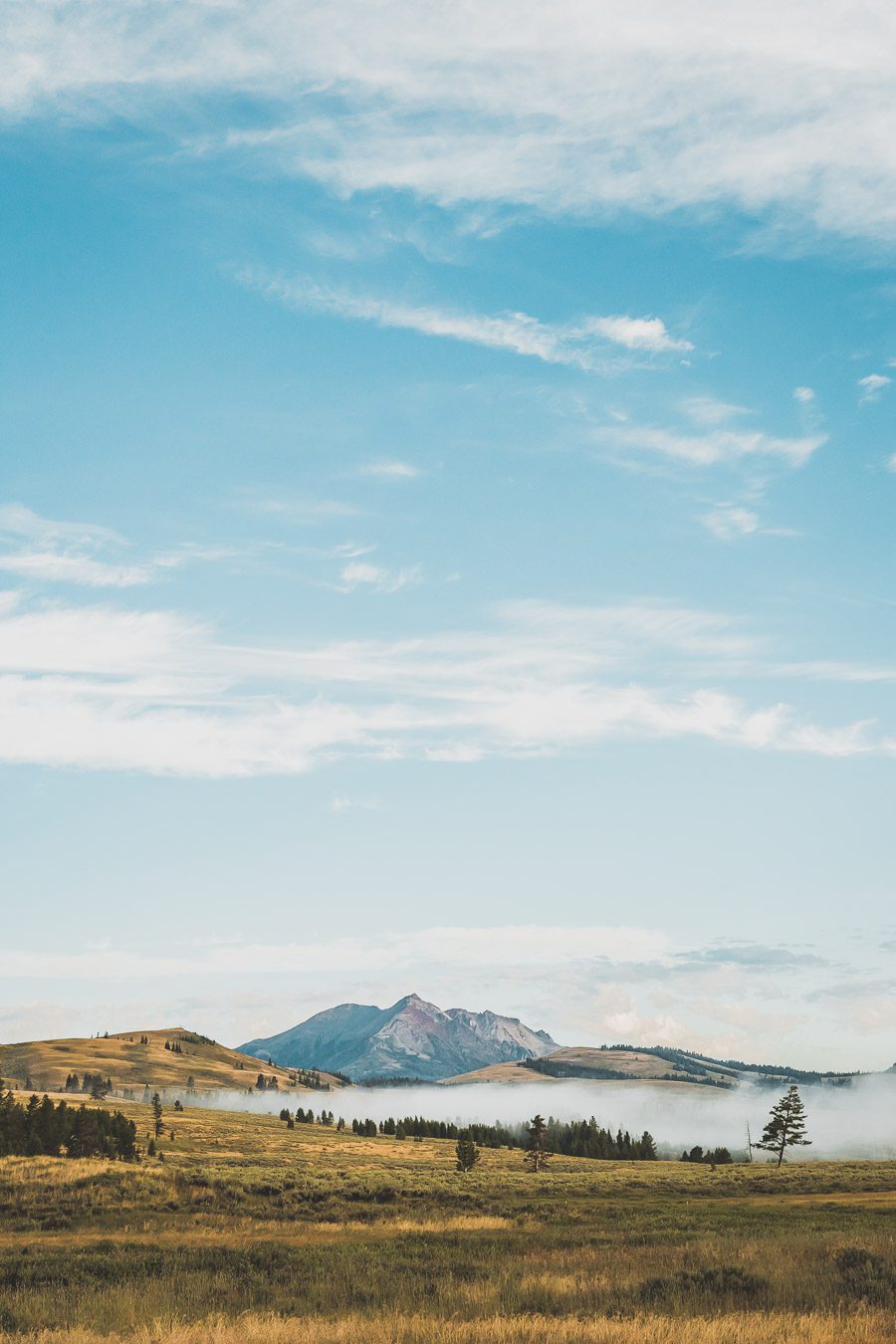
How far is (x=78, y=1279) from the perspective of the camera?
21.4m

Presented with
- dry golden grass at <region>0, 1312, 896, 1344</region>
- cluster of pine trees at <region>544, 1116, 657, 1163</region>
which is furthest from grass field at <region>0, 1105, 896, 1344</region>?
cluster of pine trees at <region>544, 1116, 657, 1163</region>

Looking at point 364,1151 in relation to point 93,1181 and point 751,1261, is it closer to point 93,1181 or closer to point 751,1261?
point 93,1181

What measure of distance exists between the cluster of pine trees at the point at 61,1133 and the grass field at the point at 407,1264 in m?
24.5

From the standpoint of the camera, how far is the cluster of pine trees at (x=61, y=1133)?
7981 centimetres

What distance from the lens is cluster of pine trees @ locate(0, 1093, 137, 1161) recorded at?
262 ft

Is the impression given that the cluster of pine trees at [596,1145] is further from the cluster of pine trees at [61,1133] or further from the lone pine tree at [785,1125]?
the cluster of pine trees at [61,1133]

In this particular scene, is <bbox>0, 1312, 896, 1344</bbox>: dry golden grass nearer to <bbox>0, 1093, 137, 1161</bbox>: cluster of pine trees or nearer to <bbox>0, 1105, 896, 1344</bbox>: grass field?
<bbox>0, 1105, 896, 1344</bbox>: grass field

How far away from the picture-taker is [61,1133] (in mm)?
87812

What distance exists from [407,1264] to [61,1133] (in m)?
75.5

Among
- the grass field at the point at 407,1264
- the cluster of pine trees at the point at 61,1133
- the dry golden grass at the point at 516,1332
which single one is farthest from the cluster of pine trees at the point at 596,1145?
the dry golden grass at the point at 516,1332

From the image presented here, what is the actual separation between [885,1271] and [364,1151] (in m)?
129

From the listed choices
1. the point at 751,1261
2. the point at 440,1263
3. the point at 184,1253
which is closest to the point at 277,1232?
the point at 184,1253

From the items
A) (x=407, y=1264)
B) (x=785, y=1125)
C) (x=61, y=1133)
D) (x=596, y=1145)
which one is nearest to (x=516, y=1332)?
(x=407, y=1264)

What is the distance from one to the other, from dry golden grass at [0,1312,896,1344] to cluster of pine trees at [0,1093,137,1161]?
7065 centimetres
